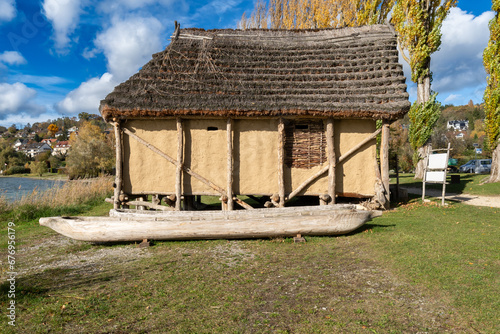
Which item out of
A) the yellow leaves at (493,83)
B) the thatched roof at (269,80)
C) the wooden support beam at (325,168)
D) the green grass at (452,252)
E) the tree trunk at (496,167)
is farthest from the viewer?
the tree trunk at (496,167)

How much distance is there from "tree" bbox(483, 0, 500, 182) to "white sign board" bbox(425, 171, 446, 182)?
738 cm

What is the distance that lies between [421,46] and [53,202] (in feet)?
66.2

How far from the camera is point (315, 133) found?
8.52 metres

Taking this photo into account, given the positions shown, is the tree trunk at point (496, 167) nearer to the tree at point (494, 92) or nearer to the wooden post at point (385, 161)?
the tree at point (494, 92)

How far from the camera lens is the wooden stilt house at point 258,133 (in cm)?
803

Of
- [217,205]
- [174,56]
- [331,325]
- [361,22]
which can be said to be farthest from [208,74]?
[361,22]

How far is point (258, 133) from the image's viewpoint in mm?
8391

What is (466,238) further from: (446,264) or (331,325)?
(331,325)

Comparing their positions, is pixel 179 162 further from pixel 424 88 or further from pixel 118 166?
A: pixel 424 88

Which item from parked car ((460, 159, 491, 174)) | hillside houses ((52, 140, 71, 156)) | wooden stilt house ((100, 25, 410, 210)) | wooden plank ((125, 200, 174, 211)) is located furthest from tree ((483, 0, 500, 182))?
hillside houses ((52, 140, 71, 156))

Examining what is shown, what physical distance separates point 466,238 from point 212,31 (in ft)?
33.7

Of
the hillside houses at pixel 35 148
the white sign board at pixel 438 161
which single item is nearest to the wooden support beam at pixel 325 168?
the white sign board at pixel 438 161

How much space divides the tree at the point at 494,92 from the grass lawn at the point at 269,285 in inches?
410

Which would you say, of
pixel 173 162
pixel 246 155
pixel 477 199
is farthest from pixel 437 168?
pixel 173 162
